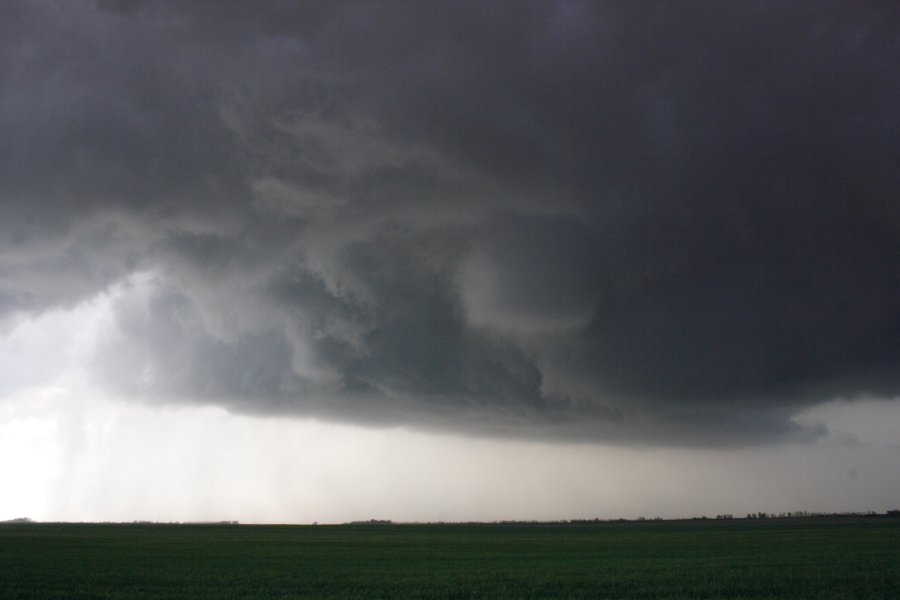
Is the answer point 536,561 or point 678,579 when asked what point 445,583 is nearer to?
point 678,579

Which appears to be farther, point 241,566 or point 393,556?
point 393,556

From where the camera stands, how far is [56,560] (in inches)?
2047

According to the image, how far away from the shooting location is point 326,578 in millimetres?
38750

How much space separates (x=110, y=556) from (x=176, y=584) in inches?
965

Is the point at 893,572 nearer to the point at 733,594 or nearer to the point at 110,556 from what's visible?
the point at 733,594

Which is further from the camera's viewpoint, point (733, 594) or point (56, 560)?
point (56, 560)

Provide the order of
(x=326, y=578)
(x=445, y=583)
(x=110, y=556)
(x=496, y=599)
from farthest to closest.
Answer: (x=110, y=556), (x=326, y=578), (x=445, y=583), (x=496, y=599)

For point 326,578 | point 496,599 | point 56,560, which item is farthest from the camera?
point 56,560

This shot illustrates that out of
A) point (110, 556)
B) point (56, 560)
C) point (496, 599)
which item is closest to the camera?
point (496, 599)

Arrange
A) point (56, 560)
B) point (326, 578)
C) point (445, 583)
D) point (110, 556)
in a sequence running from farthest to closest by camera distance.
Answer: point (110, 556) → point (56, 560) → point (326, 578) → point (445, 583)

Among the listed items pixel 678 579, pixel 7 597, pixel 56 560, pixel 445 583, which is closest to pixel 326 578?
pixel 445 583

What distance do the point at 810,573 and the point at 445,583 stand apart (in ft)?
65.0


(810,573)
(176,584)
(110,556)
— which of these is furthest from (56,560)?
(810,573)

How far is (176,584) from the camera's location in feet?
120
